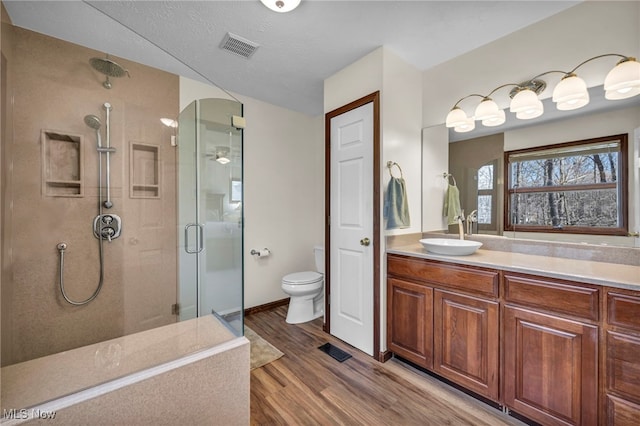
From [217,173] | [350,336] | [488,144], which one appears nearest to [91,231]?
[217,173]

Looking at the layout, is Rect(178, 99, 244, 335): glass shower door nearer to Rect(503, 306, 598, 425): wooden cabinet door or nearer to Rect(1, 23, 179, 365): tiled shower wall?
Rect(1, 23, 179, 365): tiled shower wall

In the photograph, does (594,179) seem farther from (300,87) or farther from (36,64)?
(36,64)

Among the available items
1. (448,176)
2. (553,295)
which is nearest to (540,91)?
(448,176)

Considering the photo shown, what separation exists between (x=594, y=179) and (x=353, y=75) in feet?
5.98

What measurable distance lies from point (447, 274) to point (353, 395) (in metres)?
0.99

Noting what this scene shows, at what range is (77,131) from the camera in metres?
1.76

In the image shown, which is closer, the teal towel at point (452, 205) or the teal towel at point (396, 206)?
the teal towel at point (396, 206)

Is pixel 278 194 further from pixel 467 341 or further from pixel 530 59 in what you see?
pixel 530 59

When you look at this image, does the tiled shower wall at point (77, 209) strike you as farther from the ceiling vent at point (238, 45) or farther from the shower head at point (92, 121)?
the ceiling vent at point (238, 45)

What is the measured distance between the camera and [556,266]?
1.39 meters

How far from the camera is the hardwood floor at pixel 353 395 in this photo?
56.9 inches

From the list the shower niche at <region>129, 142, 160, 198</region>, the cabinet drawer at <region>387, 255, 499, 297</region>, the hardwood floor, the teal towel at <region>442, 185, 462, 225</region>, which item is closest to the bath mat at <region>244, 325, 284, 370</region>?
the hardwood floor

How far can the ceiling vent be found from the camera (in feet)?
6.14

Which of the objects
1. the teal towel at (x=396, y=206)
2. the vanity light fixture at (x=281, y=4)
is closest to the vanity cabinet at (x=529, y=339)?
the teal towel at (x=396, y=206)
